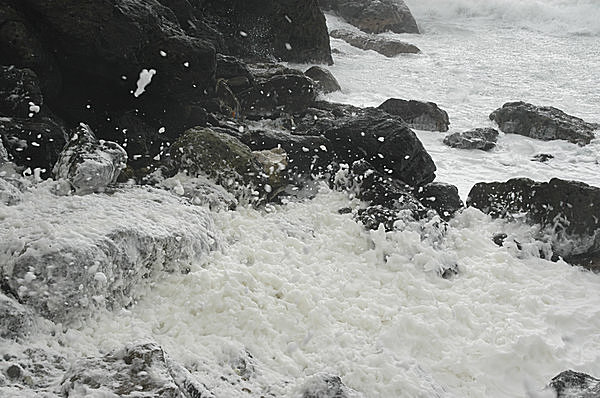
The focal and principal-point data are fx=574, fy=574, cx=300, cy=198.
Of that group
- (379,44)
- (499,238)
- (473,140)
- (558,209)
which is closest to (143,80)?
(499,238)

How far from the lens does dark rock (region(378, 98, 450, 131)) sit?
408 inches

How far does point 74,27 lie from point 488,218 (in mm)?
4654

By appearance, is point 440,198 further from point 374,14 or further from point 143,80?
point 374,14

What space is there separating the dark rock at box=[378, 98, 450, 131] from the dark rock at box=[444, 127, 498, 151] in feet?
1.76

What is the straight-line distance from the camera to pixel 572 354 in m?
4.32

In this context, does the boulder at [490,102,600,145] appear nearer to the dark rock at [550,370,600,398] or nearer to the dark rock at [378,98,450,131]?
the dark rock at [378,98,450,131]

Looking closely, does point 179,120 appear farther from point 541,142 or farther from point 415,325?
point 541,142

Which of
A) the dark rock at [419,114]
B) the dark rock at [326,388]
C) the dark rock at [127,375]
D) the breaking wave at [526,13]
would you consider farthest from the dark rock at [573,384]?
the breaking wave at [526,13]

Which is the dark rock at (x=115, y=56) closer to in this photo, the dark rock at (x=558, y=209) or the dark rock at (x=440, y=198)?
the dark rock at (x=440, y=198)

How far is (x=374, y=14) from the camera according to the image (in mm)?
19297

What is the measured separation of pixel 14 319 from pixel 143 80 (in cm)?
362

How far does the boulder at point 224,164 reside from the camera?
571 cm

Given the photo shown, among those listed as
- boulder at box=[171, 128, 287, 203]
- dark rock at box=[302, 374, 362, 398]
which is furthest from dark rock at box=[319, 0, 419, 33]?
dark rock at box=[302, 374, 362, 398]

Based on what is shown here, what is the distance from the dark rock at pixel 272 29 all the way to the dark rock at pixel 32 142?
21.6ft
